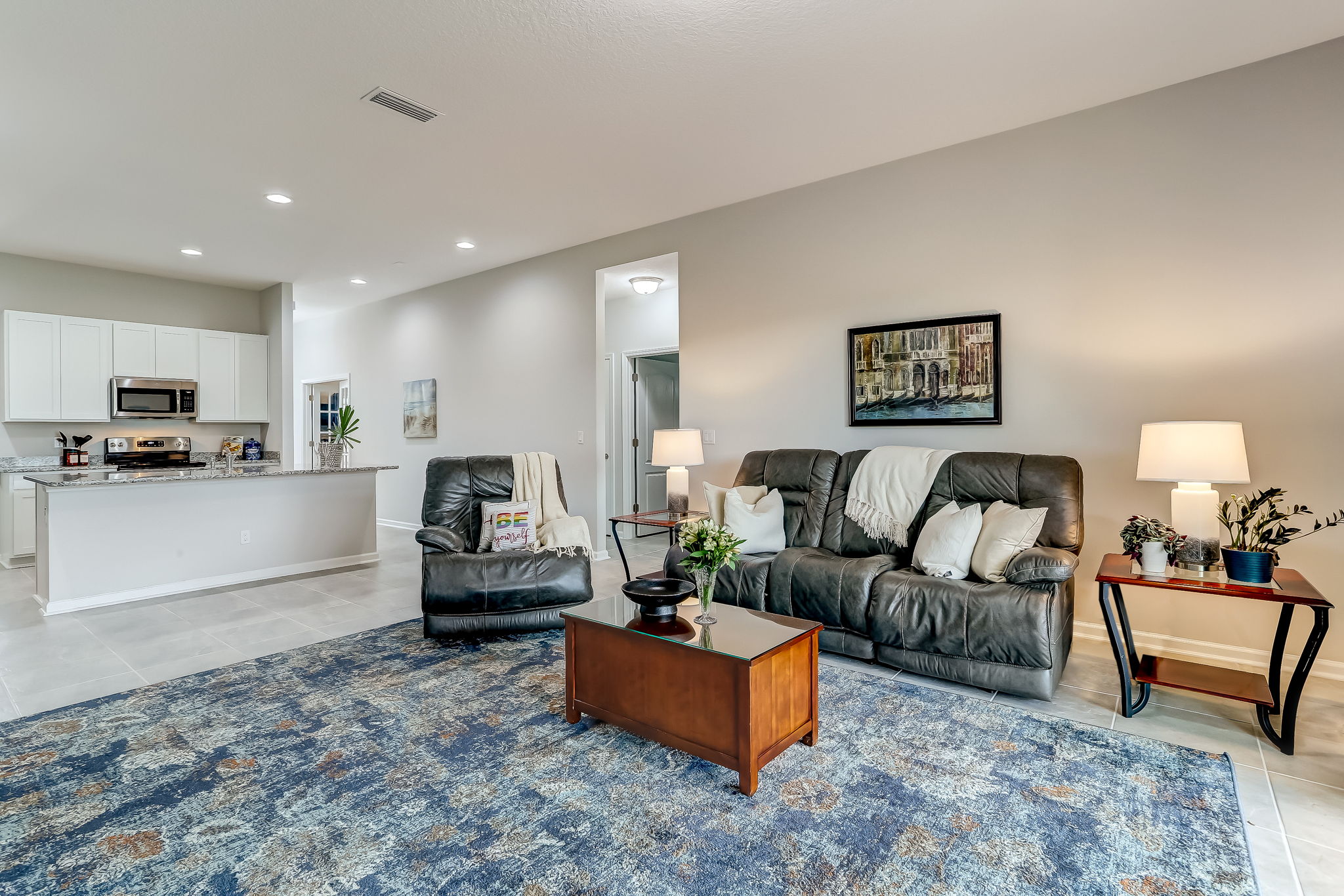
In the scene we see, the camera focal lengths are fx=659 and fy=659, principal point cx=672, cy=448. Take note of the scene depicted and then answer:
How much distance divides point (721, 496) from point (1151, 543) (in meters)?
2.08

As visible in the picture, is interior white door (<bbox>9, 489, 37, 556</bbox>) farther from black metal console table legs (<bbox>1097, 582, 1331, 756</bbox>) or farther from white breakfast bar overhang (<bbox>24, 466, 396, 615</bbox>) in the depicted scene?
black metal console table legs (<bbox>1097, 582, 1331, 756</bbox>)

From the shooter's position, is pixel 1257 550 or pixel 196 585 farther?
pixel 196 585

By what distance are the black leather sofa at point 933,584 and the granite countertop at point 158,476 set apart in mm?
3350

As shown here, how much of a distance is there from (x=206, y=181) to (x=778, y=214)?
12.3 feet

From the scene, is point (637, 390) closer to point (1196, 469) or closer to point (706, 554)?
point (706, 554)

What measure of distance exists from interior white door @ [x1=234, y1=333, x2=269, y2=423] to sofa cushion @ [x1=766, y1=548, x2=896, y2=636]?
6.41m

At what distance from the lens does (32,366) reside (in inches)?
228

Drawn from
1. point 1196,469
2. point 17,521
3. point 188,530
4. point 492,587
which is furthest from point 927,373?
point 17,521

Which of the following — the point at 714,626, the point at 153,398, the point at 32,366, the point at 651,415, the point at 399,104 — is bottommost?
the point at 714,626

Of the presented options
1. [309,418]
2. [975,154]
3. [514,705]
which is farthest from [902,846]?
[309,418]

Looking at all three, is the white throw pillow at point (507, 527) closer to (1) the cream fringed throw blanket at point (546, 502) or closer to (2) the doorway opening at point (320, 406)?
(1) the cream fringed throw blanket at point (546, 502)

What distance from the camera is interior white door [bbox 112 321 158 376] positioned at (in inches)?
246

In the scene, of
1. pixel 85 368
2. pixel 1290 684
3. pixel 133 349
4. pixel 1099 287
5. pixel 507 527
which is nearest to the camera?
A: pixel 1290 684

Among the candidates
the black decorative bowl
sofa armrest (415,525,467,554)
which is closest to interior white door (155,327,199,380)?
sofa armrest (415,525,467,554)
